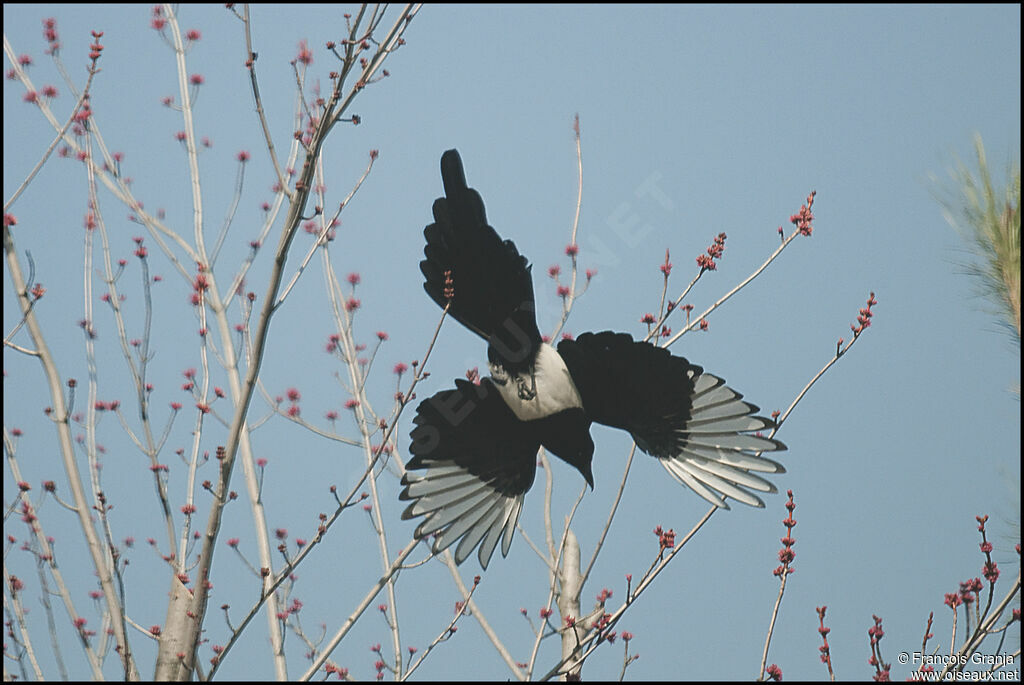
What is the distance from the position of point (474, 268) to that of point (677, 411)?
38.1 inches

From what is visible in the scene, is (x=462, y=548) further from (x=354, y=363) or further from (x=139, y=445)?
(x=139, y=445)

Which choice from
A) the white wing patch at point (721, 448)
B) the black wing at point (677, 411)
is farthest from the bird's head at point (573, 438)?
the white wing patch at point (721, 448)

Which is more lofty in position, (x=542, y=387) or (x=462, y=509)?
(x=542, y=387)

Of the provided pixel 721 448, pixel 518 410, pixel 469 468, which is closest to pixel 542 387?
pixel 518 410

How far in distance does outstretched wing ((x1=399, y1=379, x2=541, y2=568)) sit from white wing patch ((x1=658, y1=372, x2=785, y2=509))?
606 mm

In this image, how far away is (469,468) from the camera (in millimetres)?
3727

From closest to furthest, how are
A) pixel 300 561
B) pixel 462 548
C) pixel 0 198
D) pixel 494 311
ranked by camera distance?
pixel 300 561 < pixel 0 198 < pixel 494 311 < pixel 462 548

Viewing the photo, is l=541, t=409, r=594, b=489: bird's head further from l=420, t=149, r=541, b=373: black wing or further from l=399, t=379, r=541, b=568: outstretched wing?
l=420, t=149, r=541, b=373: black wing

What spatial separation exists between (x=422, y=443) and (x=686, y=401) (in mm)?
1024

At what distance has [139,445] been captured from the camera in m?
3.24

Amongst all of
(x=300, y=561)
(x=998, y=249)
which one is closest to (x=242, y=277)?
(x=300, y=561)

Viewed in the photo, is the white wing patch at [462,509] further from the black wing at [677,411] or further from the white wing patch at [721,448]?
the white wing patch at [721,448]

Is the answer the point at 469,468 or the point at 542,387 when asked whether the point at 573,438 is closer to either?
the point at 542,387

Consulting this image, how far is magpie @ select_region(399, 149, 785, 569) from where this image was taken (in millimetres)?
3256
